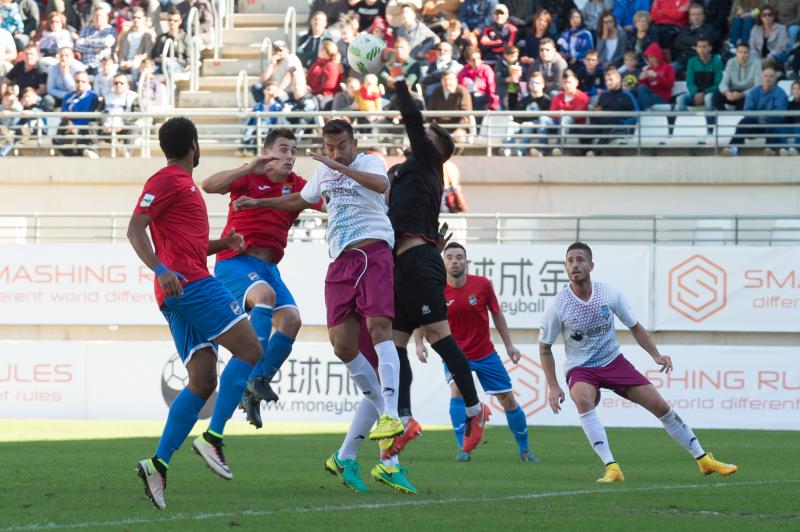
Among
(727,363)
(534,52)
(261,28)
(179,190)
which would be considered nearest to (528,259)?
(727,363)

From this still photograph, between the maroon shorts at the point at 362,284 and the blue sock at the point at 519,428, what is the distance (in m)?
4.23

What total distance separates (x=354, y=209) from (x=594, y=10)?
1603 centimetres

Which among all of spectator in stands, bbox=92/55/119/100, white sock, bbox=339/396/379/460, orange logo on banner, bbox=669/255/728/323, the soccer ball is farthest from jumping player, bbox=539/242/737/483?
spectator in stands, bbox=92/55/119/100

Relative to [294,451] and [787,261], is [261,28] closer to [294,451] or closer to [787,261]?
[787,261]

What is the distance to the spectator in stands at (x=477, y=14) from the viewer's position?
24.4 meters

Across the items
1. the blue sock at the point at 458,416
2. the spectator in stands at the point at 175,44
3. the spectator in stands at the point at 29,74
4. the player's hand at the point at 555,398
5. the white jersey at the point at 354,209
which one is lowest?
the blue sock at the point at 458,416

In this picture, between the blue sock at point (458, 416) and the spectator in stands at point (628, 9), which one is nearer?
the blue sock at point (458, 416)

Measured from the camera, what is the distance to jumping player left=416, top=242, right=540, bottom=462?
13070 millimetres

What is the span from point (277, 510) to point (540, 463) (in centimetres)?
498

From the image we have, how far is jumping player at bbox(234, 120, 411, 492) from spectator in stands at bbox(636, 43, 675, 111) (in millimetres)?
14208

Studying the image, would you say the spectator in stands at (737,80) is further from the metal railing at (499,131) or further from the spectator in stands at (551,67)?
the spectator in stands at (551,67)

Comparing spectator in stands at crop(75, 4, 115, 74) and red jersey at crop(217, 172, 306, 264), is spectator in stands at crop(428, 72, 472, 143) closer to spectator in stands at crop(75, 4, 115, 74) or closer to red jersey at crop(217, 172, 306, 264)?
spectator in stands at crop(75, 4, 115, 74)

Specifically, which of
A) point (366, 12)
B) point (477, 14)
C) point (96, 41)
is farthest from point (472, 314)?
point (96, 41)

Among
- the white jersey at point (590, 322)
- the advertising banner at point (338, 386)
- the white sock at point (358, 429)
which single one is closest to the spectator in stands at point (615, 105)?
the advertising banner at point (338, 386)
